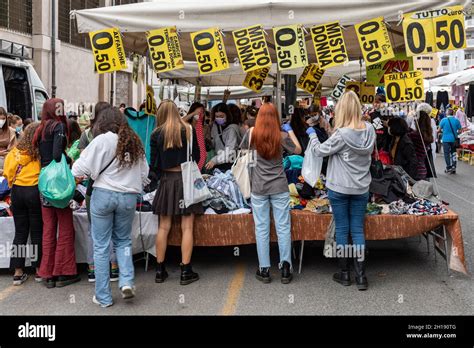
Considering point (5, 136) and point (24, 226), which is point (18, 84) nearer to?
point (5, 136)

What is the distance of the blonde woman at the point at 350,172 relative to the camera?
5316mm

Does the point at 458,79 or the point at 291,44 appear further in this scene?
the point at 458,79

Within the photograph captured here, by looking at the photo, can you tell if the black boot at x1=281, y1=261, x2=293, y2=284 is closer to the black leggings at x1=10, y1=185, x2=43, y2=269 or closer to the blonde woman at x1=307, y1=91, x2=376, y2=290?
the blonde woman at x1=307, y1=91, x2=376, y2=290

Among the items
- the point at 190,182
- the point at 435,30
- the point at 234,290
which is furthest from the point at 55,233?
the point at 435,30

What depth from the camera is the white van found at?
31.8 ft

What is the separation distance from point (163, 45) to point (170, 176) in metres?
1.76

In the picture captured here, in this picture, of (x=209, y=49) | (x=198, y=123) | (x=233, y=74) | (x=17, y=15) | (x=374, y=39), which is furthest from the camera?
(x=17, y=15)

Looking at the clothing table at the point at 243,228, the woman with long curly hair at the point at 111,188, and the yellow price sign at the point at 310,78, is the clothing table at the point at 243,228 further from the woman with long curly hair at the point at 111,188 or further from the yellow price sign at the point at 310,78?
the yellow price sign at the point at 310,78

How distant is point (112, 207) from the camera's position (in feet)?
15.9

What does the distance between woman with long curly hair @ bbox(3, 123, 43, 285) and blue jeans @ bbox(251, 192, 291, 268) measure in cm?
229

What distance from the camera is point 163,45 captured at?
643cm

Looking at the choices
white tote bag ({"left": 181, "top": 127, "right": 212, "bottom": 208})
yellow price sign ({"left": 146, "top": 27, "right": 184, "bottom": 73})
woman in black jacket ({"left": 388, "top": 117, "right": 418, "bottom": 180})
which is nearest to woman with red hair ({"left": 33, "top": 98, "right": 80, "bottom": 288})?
white tote bag ({"left": 181, "top": 127, "right": 212, "bottom": 208})

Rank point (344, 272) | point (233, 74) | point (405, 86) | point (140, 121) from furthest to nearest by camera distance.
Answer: point (233, 74)
point (140, 121)
point (405, 86)
point (344, 272)


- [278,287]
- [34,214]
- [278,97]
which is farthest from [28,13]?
[278,287]
